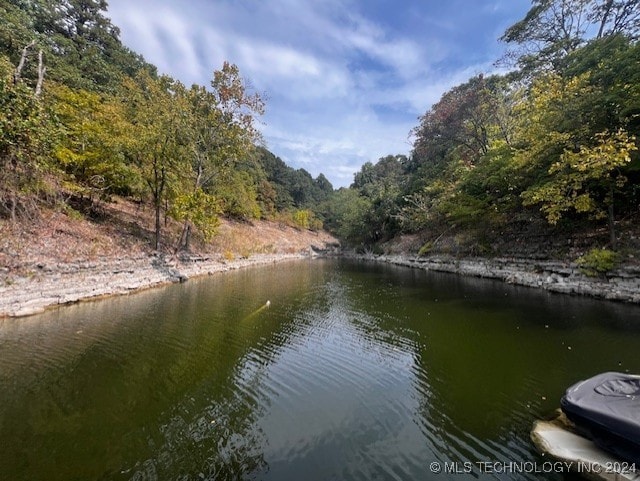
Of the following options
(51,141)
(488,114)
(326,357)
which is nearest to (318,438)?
(326,357)

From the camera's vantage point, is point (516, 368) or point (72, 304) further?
point (72, 304)

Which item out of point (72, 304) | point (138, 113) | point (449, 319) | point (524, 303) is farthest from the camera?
point (138, 113)

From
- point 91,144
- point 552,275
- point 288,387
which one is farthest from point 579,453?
point 91,144

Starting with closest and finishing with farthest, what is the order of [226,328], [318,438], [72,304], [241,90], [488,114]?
[318,438] → [226,328] → [72,304] → [241,90] → [488,114]

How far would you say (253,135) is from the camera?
2398 cm

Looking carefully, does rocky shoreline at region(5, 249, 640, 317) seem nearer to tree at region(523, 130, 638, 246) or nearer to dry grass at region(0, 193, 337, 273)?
dry grass at region(0, 193, 337, 273)

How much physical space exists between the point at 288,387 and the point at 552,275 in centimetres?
1621

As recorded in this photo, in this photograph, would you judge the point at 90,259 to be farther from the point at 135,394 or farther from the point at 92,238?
the point at 135,394

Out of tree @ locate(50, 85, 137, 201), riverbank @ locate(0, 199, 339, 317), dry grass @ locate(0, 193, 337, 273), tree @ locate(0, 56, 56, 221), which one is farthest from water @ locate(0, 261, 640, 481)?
tree @ locate(50, 85, 137, 201)

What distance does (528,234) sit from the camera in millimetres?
20859

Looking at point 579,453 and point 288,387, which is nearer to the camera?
point 579,453

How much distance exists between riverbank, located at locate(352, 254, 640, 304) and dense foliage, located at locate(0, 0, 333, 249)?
1912 cm

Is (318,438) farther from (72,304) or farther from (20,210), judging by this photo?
(20,210)

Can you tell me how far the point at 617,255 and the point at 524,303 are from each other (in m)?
4.57
